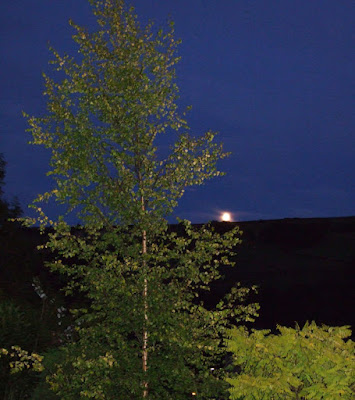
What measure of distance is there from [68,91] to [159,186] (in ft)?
5.53

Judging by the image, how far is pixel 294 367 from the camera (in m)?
5.71

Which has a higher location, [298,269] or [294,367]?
[298,269]

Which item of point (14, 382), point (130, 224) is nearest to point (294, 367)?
point (130, 224)

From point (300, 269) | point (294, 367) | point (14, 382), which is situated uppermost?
point (300, 269)

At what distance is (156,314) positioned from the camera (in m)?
7.22

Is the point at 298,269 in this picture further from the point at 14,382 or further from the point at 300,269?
the point at 14,382

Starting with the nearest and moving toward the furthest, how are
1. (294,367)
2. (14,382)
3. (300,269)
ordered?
(294,367)
(14,382)
(300,269)

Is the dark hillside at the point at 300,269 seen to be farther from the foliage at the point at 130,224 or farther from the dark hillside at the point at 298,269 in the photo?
the foliage at the point at 130,224

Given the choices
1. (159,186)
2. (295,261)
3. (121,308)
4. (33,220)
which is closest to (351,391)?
(121,308)

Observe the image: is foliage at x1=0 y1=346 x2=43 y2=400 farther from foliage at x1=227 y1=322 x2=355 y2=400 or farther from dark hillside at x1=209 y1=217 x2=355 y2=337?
foliage at x1=227 y1=322 x2=355 y2=400

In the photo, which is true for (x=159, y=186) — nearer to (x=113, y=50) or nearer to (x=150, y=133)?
(x=150, y=133)

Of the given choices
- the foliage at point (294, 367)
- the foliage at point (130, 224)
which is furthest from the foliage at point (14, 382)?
the foliage at point (294, 367)

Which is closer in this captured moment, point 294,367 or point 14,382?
point 294,367

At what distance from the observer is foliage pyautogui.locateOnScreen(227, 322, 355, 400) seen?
212 inches
